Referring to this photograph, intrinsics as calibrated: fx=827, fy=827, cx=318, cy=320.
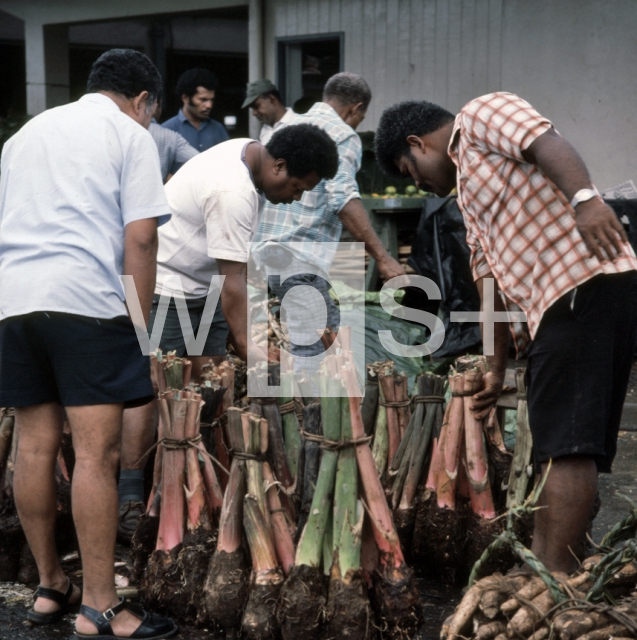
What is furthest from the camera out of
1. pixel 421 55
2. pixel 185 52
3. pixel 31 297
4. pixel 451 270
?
pixel 185 52

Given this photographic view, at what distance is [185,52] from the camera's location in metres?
12.7

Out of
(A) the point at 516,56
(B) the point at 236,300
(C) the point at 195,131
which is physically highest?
(A) the point at 516,56

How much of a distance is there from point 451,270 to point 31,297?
14.4 feet

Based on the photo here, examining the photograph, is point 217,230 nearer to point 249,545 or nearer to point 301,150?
point 301,150

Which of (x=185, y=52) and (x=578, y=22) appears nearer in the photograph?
(x=578, y=22)

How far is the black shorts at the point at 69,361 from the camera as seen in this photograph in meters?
2.69

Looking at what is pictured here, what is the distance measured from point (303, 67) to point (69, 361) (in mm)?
6738

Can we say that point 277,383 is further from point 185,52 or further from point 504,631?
point 185,52

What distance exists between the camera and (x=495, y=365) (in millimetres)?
Result: 3145

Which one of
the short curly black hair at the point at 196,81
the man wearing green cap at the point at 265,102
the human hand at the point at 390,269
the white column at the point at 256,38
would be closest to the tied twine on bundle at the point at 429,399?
the human hand at the point at 390,269

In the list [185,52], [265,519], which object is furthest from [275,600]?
[185,52]

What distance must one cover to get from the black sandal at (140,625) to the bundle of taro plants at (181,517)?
0.30 feet

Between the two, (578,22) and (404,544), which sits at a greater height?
(578,22)

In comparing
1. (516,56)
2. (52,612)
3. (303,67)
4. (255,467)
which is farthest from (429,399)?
(303,67)
